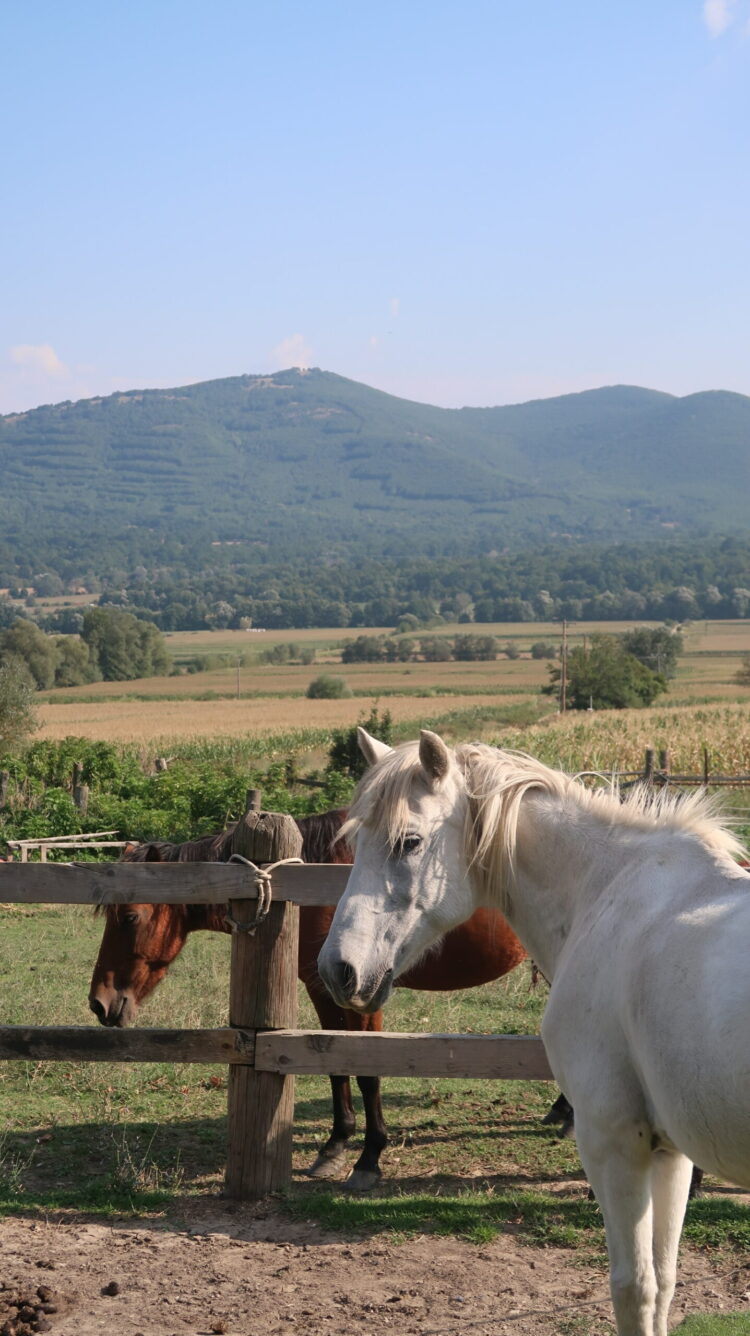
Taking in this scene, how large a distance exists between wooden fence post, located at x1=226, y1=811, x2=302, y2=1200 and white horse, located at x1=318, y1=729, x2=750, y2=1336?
1.49 metres

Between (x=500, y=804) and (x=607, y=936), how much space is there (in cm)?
57

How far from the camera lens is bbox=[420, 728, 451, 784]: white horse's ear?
3375mm

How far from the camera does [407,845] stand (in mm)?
3447

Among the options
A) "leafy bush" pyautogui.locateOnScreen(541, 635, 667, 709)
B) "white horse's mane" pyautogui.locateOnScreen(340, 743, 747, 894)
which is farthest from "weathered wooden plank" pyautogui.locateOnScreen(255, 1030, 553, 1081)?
"leafy bush" pyautogui.locateOnScreen(541, 635, 667, 709)

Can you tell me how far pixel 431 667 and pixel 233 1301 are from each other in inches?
3406

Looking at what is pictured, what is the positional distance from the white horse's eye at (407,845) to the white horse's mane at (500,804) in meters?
0.02

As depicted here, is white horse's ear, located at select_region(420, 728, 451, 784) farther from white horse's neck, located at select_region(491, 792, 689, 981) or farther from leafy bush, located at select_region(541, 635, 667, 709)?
leafy bush, located at select_region(541, 635, 667, 709)

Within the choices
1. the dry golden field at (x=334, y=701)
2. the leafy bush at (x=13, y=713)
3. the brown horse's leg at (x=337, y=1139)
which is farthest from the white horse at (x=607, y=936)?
the leafy bush at (x=13, y=713)

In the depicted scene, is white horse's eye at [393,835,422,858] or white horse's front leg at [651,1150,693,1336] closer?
white horse's front leg at [651,1150,693,1336]

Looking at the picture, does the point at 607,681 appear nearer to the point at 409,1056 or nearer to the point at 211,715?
the point at 211,715

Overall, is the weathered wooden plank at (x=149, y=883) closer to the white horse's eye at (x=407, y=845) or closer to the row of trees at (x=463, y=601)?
the white horse's eye at (x=407, y=845)

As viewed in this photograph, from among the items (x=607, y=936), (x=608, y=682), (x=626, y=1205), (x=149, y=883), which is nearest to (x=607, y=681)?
(x=608, y=682)

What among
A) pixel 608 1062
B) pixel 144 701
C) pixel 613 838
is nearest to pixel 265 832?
pixel 613 838

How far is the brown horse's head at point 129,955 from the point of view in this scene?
569 centimetres
